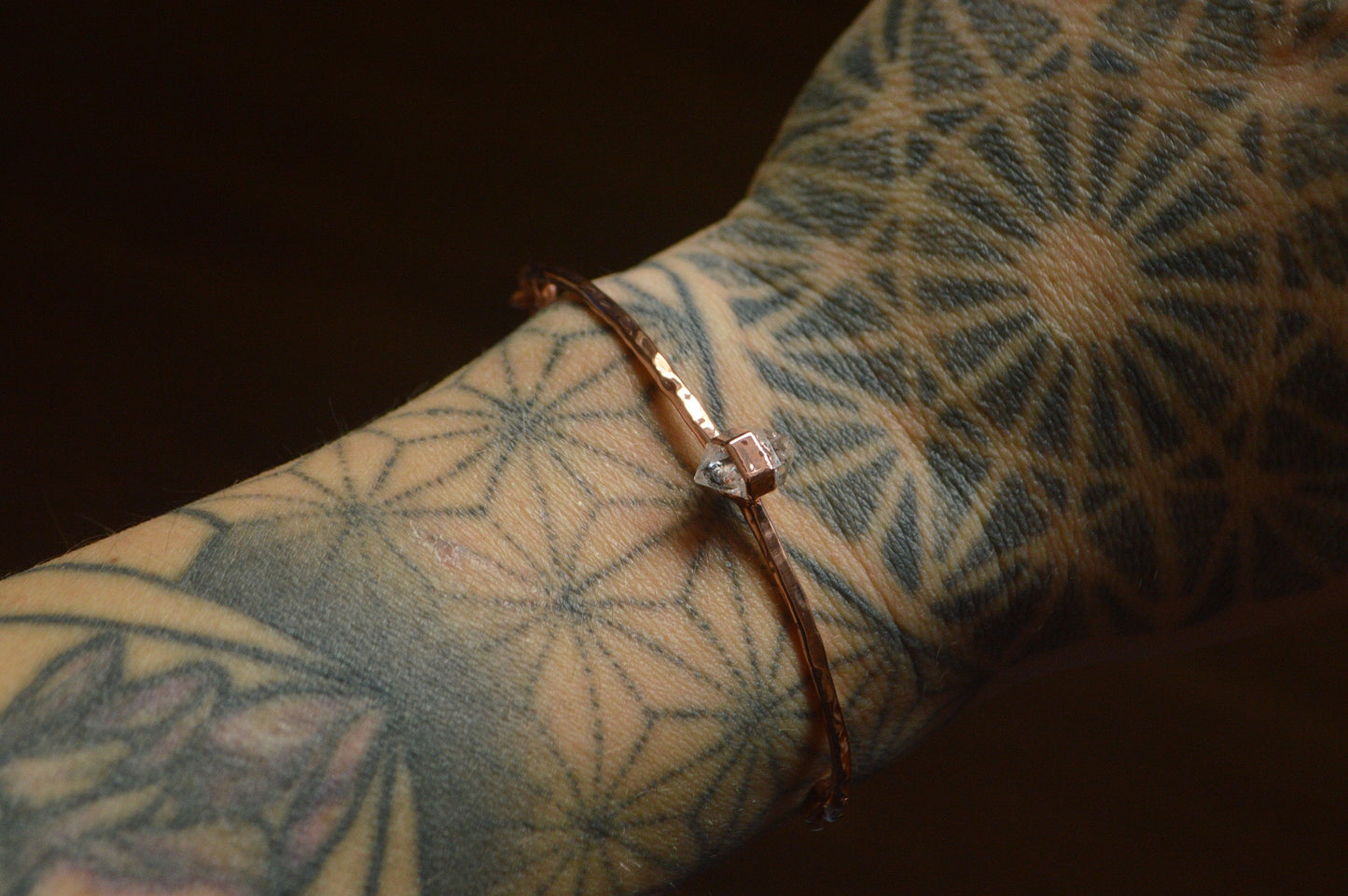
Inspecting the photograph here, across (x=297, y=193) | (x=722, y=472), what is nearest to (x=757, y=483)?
(x=722, y=472)

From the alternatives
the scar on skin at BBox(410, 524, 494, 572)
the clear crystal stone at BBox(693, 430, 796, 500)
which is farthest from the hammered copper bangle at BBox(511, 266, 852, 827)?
the scar on skin at BBox(410, 524, 494, 572)

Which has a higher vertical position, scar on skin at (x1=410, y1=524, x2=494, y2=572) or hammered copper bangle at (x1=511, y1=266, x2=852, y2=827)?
scar on skin at (x1=410, y1=524, x2=494, y2=572)

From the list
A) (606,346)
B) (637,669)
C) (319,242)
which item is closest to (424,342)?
(319,242)

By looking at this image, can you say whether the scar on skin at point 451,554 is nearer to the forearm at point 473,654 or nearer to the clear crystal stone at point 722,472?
the forearm at point 473,654

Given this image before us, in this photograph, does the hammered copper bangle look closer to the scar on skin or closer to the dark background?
the scar on skin

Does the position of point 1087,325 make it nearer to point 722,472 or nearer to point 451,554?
point 722,472

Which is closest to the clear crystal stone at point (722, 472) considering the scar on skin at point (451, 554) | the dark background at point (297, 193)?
the scar on skin at point (451, 554)
